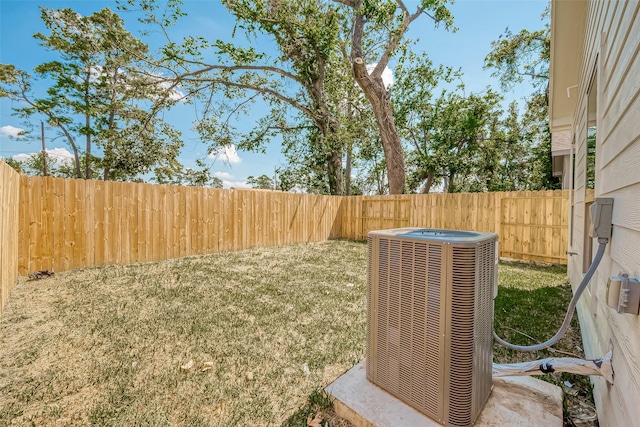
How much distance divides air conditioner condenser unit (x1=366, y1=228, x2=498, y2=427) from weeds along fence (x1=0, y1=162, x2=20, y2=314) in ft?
12.7

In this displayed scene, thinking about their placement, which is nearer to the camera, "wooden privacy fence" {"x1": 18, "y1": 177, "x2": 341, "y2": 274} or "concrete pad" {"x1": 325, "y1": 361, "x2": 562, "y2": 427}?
"concrete pad" {"x1": 325, "y1": 361, "x2": 562, "y2": 427}

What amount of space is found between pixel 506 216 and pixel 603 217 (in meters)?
5.66

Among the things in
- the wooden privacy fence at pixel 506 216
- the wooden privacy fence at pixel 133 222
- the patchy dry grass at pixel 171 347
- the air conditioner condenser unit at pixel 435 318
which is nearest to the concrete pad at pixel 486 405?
the air conditioner condenser unit at pixel 435 318

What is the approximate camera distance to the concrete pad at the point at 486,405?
1.29 meters

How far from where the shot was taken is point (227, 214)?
6.48 meters

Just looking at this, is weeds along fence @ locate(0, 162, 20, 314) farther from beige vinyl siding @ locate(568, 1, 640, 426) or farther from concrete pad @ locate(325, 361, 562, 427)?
beige vinyl siding @ locate(568, 1, 640, 426)

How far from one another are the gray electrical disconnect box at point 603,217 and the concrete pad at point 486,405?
0.91 meters

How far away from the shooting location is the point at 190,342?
7.54 feet

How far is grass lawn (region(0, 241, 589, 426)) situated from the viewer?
1575 millimetres

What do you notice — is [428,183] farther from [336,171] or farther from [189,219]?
[189,219]

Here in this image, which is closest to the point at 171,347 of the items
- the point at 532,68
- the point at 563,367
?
the point at 563,367

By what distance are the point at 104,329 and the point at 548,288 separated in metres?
5.46

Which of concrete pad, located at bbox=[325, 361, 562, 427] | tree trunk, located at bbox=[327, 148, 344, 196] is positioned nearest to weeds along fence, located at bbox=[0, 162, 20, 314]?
concrete pad, located at bbox=[325, 361, 562, 427]

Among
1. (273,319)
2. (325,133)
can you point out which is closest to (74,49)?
(325,133)
